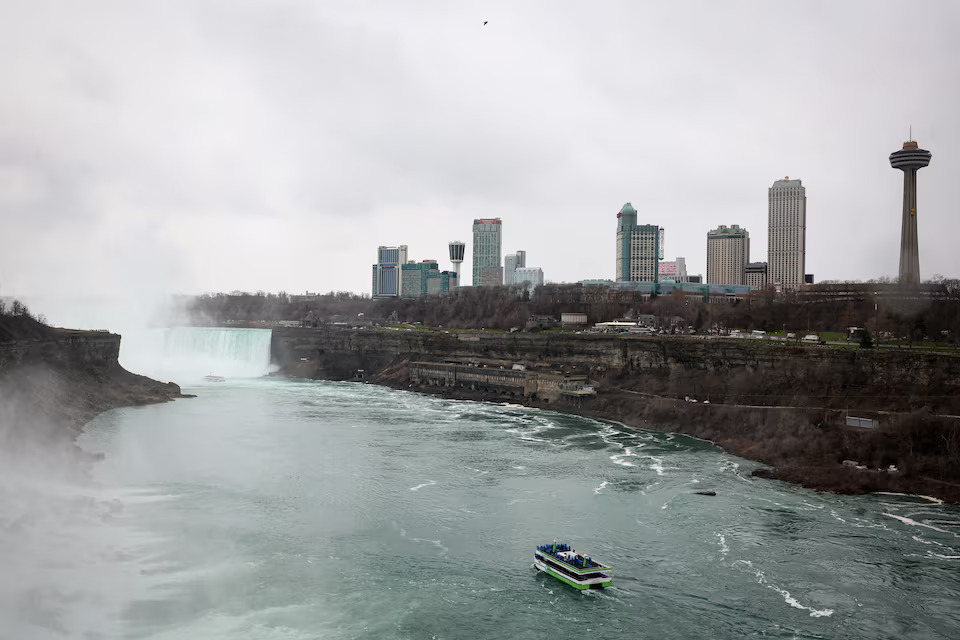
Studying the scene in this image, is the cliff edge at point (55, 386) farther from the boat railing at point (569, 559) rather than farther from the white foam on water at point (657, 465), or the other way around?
the white foam on water at point (657, 465)

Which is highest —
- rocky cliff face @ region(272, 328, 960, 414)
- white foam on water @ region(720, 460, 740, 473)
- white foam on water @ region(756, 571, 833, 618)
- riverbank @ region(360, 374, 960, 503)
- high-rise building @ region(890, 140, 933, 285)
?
high-rise building @ region(890, 140, 933, 285)

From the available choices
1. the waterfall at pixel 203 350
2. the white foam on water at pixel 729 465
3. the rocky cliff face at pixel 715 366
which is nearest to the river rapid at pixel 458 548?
the white foam on water at pixel 729 465

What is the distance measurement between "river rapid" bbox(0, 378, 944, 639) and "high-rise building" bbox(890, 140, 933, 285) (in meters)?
78.2

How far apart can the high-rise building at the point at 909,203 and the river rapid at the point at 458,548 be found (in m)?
78.2

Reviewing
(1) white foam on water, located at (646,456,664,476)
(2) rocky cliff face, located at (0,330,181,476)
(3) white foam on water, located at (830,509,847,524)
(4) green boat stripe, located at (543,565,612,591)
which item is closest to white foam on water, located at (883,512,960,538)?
(3) white foam on water, located at (830,509,847,524)

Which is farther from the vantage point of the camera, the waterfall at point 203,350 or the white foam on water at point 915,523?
the waterfall at point 203,350

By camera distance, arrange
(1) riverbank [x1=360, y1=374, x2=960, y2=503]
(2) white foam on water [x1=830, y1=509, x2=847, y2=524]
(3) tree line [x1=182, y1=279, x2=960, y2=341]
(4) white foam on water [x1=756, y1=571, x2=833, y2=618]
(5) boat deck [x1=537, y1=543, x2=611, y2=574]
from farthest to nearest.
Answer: (3) tree line [x1=182, y1=279, x2=960, y2=341], (1) riverbank [x1=360, y1=374, x2=960, y2=503], (2) white foam on water [x1=830, y1=509, x2=847, y2=524], (5) boat deck [x1=537, y1=543, x2=611, y2=574], (4) white foam on water [x1=756, y1=571, x2=833, y2=618]

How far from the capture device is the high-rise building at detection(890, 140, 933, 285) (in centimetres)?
10412

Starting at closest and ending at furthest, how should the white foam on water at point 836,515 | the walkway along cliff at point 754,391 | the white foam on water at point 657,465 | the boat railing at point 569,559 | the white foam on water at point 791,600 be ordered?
the white foam on water at point 791,600 < the boat railing at point 569,559 < the white foam on water at point 836,515 < the walkway along cliff at point 754,391 < the white foam on water at point 657,465

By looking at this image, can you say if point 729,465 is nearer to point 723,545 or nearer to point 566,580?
point 723,545

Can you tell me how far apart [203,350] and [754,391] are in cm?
7824

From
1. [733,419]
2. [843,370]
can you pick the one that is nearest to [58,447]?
[733,419]

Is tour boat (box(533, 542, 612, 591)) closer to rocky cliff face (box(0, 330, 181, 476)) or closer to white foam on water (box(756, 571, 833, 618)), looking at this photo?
white foam on water (box(756, 571, 833, 618))

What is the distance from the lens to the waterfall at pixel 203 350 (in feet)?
332
